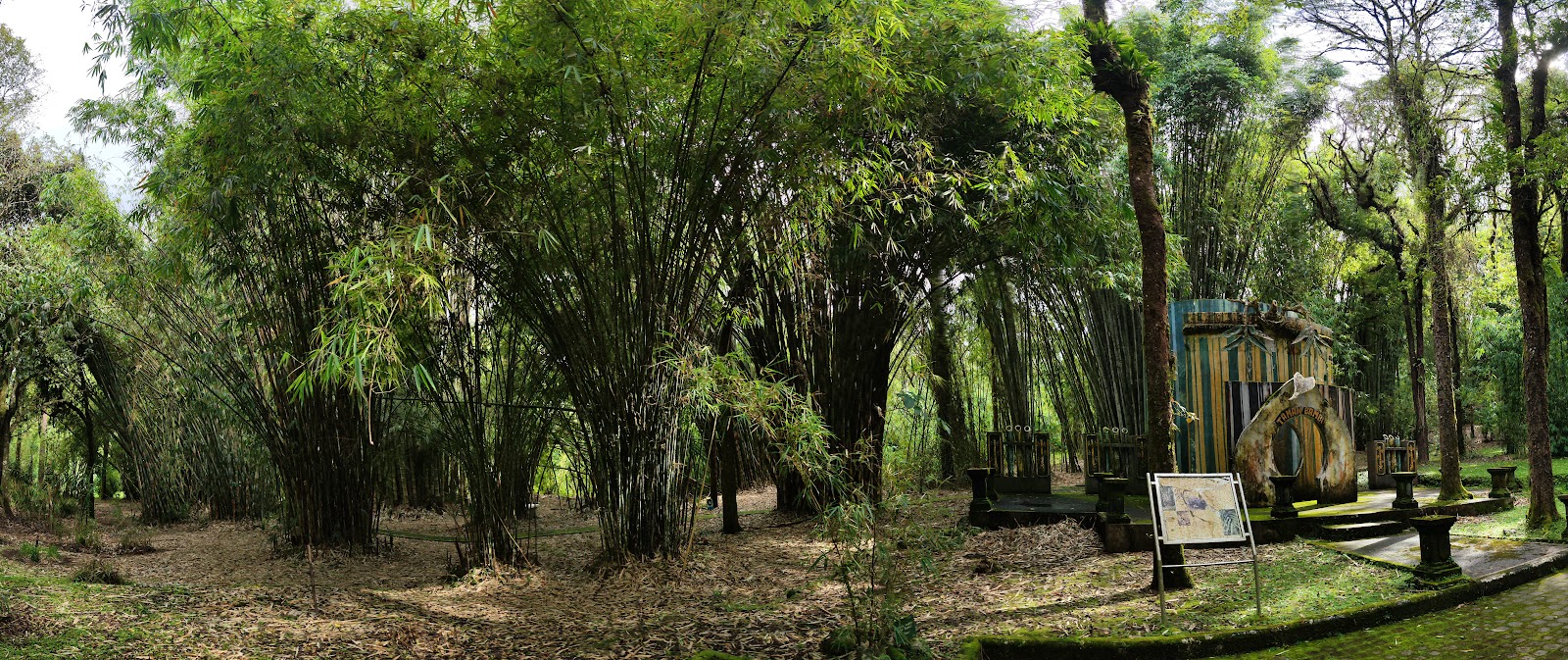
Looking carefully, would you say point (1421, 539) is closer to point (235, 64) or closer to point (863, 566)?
point (863, 566)

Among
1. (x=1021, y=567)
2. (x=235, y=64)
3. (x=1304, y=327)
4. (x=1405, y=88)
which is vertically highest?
(x=1405, y=88)

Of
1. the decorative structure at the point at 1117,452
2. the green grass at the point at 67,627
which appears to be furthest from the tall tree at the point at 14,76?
the decorative structure at the point at 1117,452

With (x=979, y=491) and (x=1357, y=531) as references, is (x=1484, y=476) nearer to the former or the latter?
(x=1357, y=531)

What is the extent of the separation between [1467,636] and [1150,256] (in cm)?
Answer: 204

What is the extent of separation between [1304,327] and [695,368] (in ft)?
17.2

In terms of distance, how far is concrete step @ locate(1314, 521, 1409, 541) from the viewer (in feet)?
18.8

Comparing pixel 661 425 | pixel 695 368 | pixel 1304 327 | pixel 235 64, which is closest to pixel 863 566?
pixel 695 368

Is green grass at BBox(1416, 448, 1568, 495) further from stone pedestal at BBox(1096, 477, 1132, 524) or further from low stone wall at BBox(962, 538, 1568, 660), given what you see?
low stone wall at BBox(962, 538, 1568, 660)

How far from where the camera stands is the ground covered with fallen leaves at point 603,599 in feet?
12.0

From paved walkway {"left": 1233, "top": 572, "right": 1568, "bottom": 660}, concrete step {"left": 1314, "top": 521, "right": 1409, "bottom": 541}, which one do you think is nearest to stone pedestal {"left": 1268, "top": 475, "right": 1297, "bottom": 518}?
concrete step {"left": 1314, "top": 521, "right": 1409, "bottom": 541}

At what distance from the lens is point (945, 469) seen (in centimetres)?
1095

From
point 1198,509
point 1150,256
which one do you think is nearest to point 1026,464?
point 1150,256

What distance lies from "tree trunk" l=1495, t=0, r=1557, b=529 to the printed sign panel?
3296mm

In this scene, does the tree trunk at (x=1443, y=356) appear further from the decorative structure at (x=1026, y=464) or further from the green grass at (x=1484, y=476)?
the decorative structure at (x=1026, y=464)
